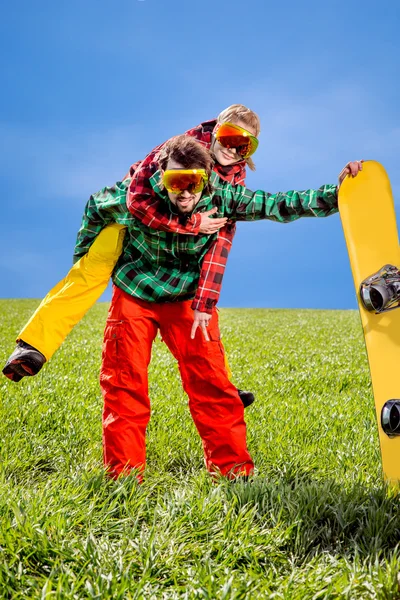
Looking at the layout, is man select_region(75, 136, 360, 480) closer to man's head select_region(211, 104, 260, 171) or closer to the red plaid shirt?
the red plaid shirt

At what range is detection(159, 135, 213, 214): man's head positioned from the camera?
11.8 ft

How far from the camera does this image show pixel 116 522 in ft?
10.2

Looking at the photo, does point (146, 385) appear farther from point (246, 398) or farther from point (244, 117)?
point (244, 117)

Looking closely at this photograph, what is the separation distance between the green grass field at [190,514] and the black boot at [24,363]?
28.2 inches

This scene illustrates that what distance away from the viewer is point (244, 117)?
4.57 meters

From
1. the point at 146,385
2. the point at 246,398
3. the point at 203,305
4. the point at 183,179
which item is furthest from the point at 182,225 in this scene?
the point at 246,398

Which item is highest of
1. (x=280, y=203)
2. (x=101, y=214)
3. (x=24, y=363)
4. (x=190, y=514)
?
(x=101, y=214)

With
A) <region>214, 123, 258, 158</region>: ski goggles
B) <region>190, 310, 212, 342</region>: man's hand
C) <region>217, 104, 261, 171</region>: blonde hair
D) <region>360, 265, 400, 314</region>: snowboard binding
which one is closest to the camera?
Answer: <region>360, 265, 400, 314</region>: snowboard binding

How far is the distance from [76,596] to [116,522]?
67 centimetres

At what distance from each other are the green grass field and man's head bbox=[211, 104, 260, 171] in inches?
87.6

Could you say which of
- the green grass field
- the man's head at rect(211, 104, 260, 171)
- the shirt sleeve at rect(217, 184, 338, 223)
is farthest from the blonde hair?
the green grass field

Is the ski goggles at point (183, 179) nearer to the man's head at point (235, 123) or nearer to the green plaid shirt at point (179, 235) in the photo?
the green plaid shirt at point (179, 235)

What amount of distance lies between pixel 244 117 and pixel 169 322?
1.71 meters

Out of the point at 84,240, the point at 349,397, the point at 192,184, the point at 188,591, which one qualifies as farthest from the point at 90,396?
the point at 188,591
